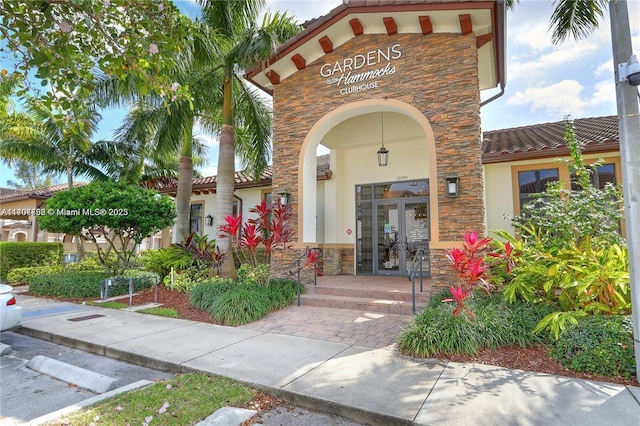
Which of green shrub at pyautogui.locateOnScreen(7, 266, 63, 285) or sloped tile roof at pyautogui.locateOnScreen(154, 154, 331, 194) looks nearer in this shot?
green shrub at pyautogui.locateOnScreen(7, 266, 63, 285)

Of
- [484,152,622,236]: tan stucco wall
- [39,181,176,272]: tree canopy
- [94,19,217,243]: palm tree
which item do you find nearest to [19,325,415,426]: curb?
[39,181,176,272]: tree canopy

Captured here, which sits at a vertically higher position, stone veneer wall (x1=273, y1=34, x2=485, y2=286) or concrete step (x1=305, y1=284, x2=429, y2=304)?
stone veneer wall (x1=273, y1=34, x2=485, y2=286)

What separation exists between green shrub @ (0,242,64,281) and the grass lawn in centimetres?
1315

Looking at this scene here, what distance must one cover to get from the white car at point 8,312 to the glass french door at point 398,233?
347 inches

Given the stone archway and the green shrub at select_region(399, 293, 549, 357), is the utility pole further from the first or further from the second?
the stone archway

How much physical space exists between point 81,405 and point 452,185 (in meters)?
7.09

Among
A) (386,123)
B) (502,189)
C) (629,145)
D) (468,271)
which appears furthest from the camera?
(386,123)

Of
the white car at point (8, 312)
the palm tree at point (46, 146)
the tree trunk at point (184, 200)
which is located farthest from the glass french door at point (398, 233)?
the palm tree at point (46, 146)

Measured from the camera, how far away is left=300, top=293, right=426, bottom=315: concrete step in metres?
7.11

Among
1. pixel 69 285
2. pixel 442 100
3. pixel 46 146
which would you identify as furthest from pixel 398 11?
pixel 46 146

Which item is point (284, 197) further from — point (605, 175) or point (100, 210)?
point (605, 175)

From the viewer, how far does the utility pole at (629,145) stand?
12.7 feet

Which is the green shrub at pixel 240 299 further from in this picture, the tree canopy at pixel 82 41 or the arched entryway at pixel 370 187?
the tree canopy at pixel 82 41

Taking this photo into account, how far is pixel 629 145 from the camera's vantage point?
3967mm
